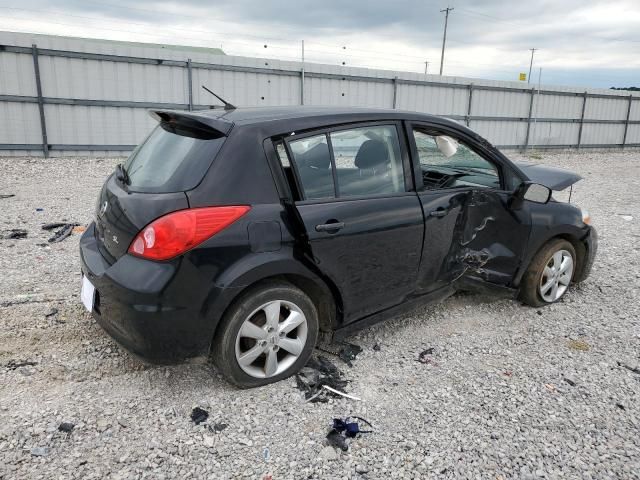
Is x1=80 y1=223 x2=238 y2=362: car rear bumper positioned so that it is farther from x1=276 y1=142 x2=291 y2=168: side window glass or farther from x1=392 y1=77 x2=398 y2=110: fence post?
x1=392 y1=77 x2=398 y2=110: fence post

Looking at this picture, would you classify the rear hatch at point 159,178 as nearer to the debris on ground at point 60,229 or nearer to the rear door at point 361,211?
the rear door at point 361,211

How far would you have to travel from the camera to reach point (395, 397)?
2.91 meters

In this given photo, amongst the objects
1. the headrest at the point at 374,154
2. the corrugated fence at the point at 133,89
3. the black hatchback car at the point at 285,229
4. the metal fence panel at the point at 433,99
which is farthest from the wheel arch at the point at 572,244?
the metal fence panel at the point at 433,99

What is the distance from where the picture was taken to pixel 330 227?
9.38ft

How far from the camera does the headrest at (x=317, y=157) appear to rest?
2.90m

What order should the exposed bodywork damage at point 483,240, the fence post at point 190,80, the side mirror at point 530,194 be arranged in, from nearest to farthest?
the exposed bodywork damage at point 483,240, the side mirror at point 530,194, the fence post at point 190,80

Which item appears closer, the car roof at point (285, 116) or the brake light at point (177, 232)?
the brake light at point (177, 232)

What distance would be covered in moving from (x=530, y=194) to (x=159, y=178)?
8.90 ft

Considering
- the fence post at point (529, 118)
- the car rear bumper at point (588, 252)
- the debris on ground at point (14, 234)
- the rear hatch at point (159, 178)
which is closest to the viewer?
the rear hatch at point (159, 178)

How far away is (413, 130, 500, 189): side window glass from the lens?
11.3ft

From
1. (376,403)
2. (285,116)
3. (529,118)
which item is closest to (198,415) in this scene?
(376,403)

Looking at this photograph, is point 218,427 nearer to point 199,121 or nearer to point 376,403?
point 376,403

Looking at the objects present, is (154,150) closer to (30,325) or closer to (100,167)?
(30,325)

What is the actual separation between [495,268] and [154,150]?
8.67 ft
